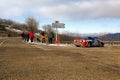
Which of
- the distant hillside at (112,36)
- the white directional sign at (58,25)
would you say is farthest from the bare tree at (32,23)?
the white directional sign at (58,25)

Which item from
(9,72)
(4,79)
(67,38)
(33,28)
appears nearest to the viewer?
(4,79)

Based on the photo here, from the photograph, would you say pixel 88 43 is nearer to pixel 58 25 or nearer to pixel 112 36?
pixel 58 25

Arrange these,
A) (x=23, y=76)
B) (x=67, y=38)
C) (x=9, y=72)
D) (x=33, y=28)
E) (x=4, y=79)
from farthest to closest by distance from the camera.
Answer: (x=33, y=28), (x=67, y=38), (x=9, y=72), (x=23, y=76), (x=4, y=79)

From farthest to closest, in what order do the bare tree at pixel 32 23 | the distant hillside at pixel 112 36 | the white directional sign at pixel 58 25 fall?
the bare tree at pixel 32 23
the distant hillside at pixel 112 36
the white directional sign at pixel 58 25

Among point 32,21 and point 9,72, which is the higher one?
point 32,21

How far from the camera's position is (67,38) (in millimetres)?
70438

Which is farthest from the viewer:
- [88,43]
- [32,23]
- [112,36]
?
[32,23]

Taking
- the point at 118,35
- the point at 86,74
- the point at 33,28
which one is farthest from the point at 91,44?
the point at 33,28

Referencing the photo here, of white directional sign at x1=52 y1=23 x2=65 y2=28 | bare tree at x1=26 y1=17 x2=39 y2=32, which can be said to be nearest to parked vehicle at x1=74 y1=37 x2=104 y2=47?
white directional sign at x1=52 y1=23 x2=65 y2=28

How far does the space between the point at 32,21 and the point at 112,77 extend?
284 feet

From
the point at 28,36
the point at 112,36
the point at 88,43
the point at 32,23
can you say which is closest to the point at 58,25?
the point at 28,36

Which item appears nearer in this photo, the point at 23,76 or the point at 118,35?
the point at 23,76

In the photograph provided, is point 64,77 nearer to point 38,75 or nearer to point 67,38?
point 38,75

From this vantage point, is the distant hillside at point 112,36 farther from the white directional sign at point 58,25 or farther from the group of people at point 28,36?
the white directional sign at point 58,25
